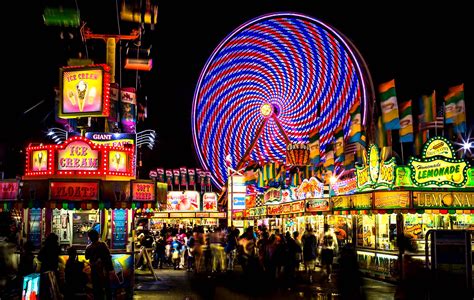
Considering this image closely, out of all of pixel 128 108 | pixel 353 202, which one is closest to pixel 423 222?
pixel 353 202

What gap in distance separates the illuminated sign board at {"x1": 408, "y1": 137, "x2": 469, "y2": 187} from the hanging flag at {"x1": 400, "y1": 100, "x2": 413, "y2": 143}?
1672mm

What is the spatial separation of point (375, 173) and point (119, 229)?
7.89m

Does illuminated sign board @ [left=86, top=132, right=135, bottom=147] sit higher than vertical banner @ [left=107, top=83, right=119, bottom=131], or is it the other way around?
vertical banner @ [left=107, top=83, right=119, bottom=131]

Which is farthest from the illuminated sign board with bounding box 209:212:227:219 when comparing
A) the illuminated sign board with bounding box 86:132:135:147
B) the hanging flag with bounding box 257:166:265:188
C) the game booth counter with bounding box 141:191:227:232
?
the illuminated sign board with bounding box 86:132:135:147

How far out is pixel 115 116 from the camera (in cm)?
2736

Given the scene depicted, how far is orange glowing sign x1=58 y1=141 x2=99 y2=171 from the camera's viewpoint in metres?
18.4

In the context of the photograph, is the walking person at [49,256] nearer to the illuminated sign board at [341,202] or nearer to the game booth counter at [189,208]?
the illuminated sign board at [341,202]

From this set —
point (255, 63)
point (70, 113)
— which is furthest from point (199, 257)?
point (255, 63)

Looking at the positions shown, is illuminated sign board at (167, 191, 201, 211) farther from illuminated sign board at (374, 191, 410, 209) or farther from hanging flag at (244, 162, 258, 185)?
illuminated sign board at (374, 191, 410, 209)

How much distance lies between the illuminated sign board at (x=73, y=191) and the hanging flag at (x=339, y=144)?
539 inches

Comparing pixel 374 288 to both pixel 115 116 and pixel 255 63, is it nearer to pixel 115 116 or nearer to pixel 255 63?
pixel 115 116

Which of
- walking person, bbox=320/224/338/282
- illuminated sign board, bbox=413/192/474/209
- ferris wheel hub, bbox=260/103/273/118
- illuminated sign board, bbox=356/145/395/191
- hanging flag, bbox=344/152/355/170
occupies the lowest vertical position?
walking person, bbox=320/224/338/282

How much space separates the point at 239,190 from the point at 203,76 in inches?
327

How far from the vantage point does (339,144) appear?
1141 inches
